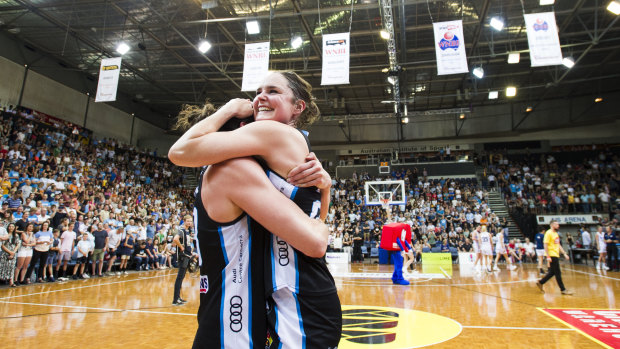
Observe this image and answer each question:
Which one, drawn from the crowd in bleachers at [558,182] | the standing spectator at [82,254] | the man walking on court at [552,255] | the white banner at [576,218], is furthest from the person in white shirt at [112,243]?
the crowd in bleachers at [558,182]

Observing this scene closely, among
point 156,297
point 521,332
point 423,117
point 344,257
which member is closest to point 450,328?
point 521,332

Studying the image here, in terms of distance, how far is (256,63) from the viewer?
11.4 meters

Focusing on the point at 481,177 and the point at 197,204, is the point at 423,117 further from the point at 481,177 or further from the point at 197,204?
the point at 197,204

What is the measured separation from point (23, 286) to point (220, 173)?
34.5ft

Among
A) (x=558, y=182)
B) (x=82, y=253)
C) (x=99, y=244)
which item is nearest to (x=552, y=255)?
(x=99, y=244)

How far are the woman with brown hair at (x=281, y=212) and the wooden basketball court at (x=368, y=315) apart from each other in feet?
10.2

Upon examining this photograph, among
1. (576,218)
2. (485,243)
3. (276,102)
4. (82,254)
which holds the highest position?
(576,218)

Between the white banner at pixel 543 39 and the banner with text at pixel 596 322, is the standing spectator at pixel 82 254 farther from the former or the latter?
the white banner at pixel 543 39

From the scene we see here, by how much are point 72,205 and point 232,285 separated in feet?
45.5

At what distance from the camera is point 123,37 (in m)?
17.5

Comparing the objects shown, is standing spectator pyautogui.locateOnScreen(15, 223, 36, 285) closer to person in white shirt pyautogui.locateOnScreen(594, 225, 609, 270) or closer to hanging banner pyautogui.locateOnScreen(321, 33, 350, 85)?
hanging banner pyautogui.locateOnScreen(321, 33, 350, 85)

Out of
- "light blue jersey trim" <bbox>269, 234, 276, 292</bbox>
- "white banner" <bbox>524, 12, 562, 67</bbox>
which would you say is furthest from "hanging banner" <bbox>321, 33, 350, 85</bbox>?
"light blue jersey trim" <bbox>269, 234, 276, 292</bbox>

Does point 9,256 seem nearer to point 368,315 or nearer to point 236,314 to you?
point 368,315

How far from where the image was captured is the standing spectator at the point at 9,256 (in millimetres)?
8594
